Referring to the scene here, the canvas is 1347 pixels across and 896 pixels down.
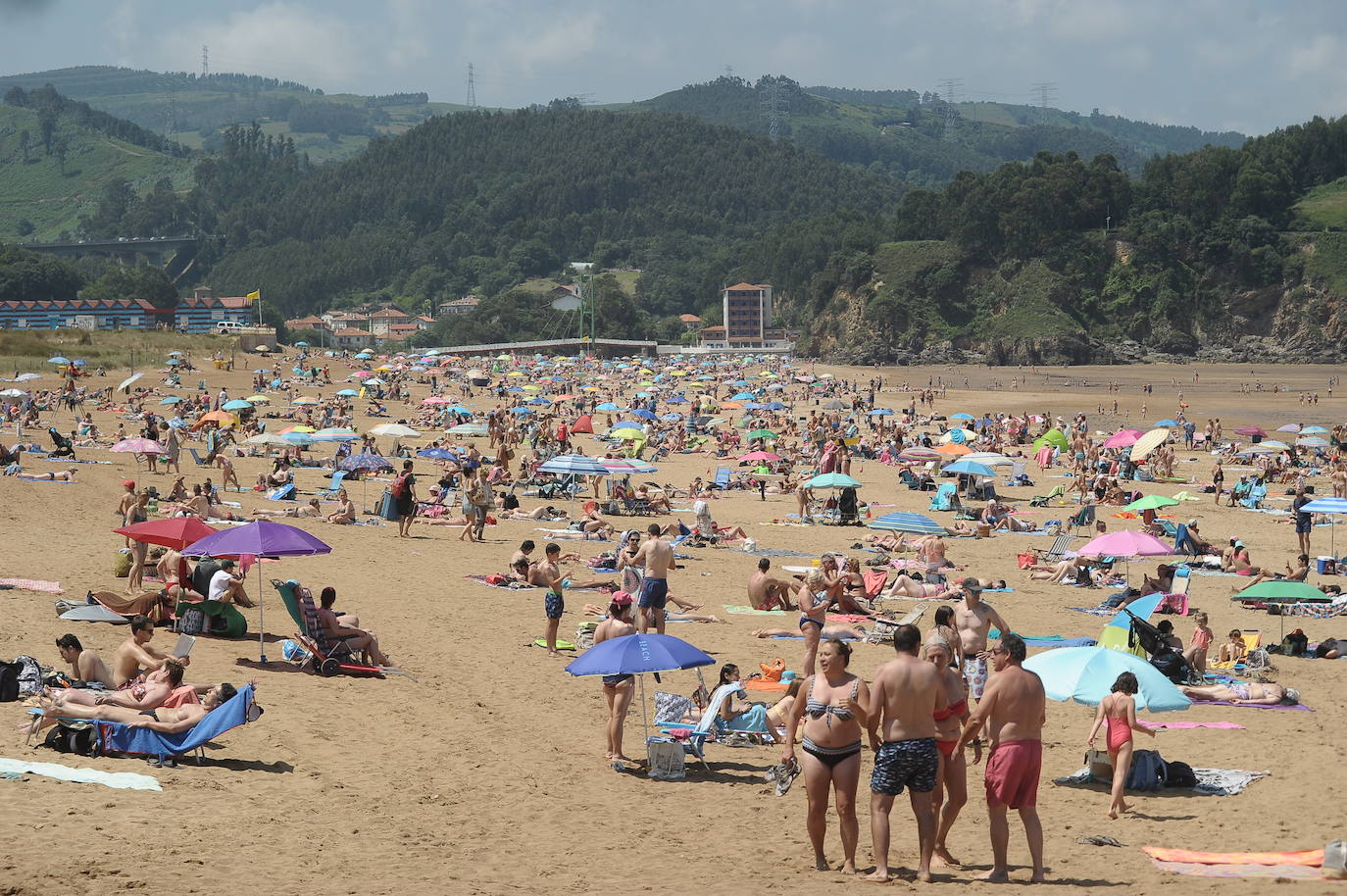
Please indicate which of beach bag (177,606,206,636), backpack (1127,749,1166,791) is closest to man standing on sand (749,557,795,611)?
beach bag (177,606,206,636)

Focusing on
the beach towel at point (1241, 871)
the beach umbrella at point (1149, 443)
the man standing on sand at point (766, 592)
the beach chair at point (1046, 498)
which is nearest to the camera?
the beach towel at point (1241, 871)

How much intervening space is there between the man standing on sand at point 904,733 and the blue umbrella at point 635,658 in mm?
2060

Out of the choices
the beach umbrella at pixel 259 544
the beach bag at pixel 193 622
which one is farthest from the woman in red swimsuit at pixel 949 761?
the beach bag at pixel 193 622

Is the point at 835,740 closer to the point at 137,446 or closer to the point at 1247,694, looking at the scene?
the point at 1247,694

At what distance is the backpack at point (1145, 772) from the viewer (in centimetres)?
789

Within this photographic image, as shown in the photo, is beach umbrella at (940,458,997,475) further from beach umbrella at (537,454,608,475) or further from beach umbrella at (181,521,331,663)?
beach umbrella at (181,521,331,663)

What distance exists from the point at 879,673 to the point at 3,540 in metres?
11.7

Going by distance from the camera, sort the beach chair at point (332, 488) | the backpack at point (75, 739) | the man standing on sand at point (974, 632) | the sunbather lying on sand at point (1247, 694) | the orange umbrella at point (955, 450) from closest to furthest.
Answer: the backpack at point (75, 739), the man standing on sand at point (974, 632), the sunbather lying on sand at point (1247, 694), the beach chair at point (332, 488), the orange umbrella at point (955, 450)

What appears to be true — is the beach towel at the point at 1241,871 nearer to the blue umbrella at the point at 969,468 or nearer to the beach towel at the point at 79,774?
the beach towel at the point at 79,774

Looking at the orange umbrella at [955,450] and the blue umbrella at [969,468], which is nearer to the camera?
the blue umbrella at [969,468]

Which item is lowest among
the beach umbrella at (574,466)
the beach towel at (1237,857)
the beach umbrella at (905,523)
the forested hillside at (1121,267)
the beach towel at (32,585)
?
the beach towel at (1237,857)

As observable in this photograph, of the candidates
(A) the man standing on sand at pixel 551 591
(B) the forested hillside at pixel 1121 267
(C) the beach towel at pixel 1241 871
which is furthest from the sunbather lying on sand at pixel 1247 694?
(B) the forested hillside at pixel 1121 267

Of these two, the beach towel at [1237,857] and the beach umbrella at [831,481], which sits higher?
the beach umbrella at [831,481]

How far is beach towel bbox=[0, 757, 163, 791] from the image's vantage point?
21.9 feet
